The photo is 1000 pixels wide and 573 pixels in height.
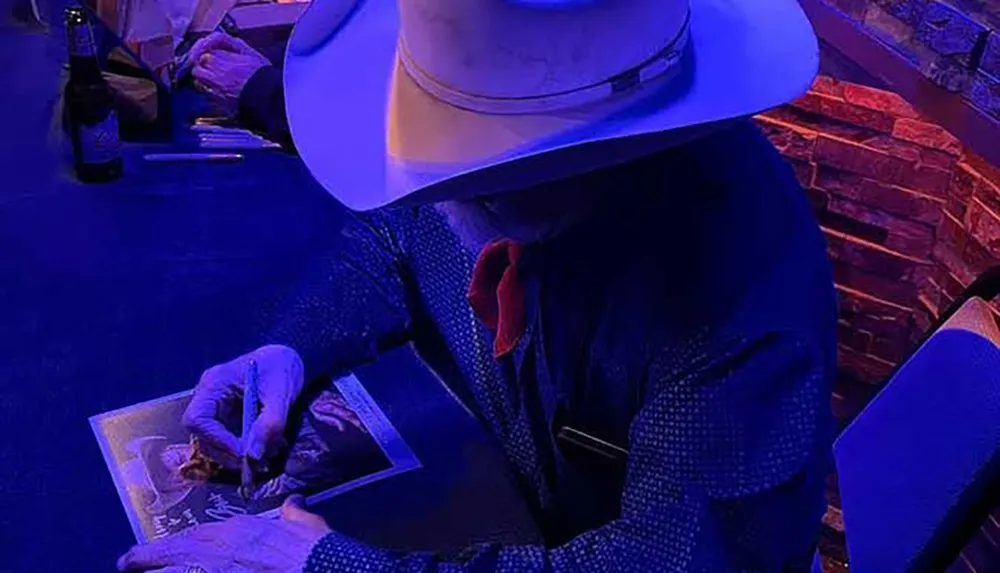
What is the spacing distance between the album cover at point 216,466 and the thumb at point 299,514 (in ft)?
0.07

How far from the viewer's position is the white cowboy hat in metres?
0.84

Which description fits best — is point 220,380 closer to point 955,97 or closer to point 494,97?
point 494,97

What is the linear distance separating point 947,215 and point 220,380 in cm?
131

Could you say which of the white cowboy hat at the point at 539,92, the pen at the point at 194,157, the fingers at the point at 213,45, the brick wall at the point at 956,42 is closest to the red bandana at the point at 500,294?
the white cowboy hat at the point at 539,92

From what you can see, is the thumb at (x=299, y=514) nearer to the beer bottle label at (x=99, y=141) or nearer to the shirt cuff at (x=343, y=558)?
the shirt cuff at (x=343, y=558)

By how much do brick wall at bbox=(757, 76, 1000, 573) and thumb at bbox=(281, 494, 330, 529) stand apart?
1.13 metres

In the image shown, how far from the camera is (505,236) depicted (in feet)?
3.19

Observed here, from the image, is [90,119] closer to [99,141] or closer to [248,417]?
[99,141]

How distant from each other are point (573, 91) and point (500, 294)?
0.27 m

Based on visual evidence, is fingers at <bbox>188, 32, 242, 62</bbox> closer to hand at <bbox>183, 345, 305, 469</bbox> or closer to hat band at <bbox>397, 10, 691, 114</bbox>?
hand at <bbox>183, 345, 305, 469</bbox>

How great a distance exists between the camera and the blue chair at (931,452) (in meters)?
1.32

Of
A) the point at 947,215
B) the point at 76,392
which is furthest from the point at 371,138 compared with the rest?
the point at 947,215

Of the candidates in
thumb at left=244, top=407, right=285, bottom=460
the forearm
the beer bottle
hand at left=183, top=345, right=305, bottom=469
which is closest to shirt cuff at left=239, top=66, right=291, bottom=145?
the forearm

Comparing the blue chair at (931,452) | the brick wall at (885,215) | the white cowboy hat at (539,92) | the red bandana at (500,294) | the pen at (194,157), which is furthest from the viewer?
the brick wall at (885,215)
